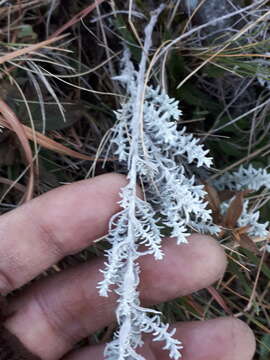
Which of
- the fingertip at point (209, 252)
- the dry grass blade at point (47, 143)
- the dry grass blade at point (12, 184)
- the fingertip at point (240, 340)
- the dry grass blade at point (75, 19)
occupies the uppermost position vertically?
the dry grass blade at point (75, 19)

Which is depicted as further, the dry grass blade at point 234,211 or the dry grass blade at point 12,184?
the dry grass blade at point 12,184

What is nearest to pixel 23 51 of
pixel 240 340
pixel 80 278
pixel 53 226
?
pixel 53 226

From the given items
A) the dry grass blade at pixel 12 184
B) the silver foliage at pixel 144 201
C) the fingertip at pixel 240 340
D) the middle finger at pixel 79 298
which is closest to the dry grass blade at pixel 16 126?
the dry grass blade at pixel 12 184

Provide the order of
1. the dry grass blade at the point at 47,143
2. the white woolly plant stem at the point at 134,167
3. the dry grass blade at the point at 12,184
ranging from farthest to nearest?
the dry grass blade at the point at 12,184 < the dry grass blade at the point at 47,143 < the white woolly plant stem at the point at 134,167

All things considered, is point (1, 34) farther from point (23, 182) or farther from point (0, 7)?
point (23, 182)

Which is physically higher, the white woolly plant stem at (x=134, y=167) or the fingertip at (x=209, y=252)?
the white woolly plant stem at (x=134, y=167)

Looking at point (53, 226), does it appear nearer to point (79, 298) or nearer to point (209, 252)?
point (79, 298)

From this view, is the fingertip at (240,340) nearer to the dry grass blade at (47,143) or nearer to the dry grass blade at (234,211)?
the dry grass blade at (234,211)

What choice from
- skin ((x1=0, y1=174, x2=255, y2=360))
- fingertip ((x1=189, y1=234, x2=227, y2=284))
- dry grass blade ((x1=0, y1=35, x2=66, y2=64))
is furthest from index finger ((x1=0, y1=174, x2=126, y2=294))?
dry grass blade ((x1=0, y1=35, x2=66, y2=64))
